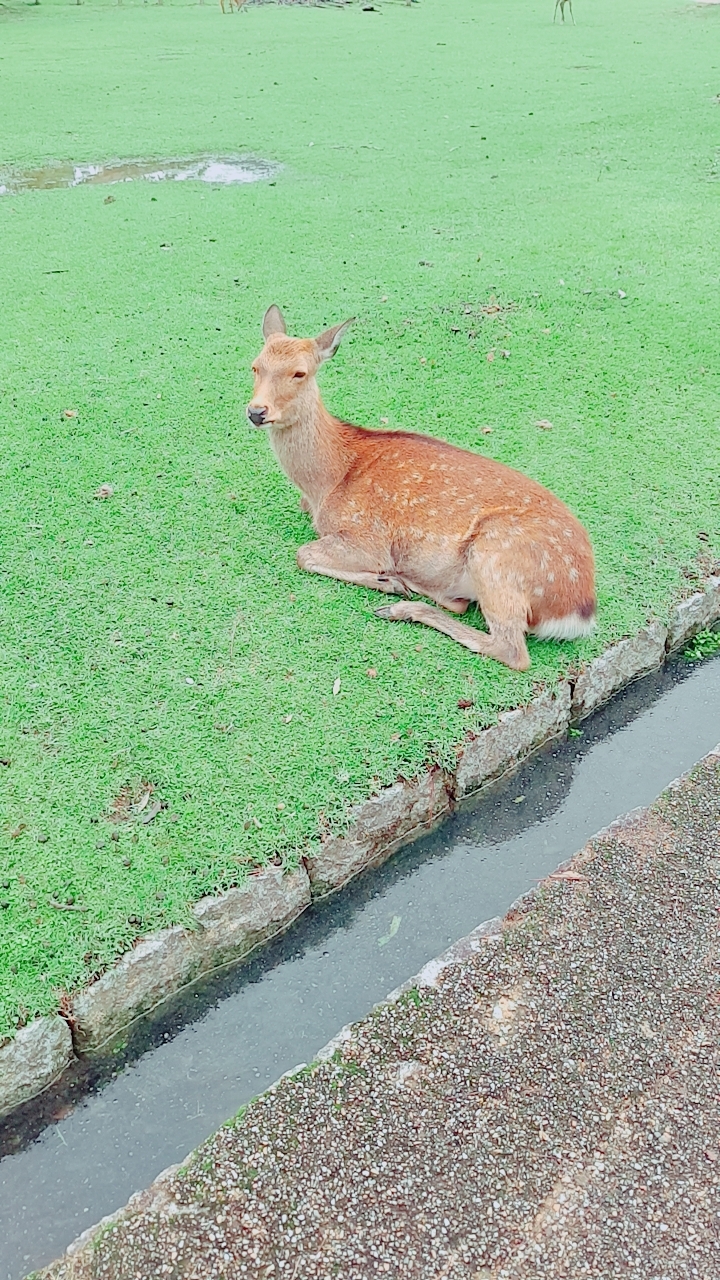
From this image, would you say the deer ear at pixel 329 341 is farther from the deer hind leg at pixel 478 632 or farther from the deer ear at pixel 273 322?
the deer hind leg at pixel 478 632

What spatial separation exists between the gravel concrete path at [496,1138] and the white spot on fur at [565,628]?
1054 millimetres

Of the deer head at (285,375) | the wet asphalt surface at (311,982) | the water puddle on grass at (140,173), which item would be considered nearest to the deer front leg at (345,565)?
the deer head at (285,375)

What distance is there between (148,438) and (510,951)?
2937mm

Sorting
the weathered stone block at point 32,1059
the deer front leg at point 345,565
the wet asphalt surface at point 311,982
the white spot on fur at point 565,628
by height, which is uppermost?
the deer front leg at point 345,565

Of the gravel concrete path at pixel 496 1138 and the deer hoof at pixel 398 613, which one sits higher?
the deer hoof at pixel 398 613

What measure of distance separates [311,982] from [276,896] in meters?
0.23

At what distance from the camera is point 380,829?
9.09 ft

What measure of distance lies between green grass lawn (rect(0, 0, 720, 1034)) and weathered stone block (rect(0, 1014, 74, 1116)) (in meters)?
0.05

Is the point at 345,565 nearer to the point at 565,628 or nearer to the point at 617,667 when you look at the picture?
the point at 565,628

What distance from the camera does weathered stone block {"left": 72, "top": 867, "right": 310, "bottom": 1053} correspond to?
226 cm

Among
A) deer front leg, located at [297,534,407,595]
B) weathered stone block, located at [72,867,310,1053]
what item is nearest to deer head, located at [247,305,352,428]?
deer front leg, located at [297,534,407,595]

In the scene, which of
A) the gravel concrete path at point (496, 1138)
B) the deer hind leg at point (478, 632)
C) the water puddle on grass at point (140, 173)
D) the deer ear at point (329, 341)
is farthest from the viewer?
the water puddle on grass at point (140, 173)

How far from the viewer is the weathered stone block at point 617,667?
131 inches

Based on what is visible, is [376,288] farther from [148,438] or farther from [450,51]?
[450,51]
